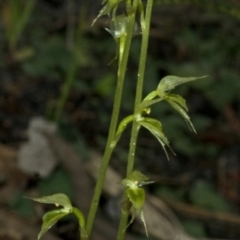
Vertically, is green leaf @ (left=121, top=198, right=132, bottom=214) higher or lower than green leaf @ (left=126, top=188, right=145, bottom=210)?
lower

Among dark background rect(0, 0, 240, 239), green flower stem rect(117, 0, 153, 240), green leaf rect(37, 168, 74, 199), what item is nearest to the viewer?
green flower stem rect(117, 0, 153, 240)

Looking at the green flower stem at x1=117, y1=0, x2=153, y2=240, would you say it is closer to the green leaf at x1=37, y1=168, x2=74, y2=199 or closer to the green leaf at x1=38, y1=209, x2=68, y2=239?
the green leaf at x1=38, y1=209, x2=68, y2=239

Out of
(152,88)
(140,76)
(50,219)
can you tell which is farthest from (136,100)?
(152,88)

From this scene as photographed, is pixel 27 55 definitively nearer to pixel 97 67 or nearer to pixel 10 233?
pixel 97 67

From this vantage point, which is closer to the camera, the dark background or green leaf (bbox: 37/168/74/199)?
green leaf (bbox: 37/168/74/199)

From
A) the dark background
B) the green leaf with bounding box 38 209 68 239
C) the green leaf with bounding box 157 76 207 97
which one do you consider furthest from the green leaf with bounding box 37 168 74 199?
the green leaf with bounding box 157 76 207 97

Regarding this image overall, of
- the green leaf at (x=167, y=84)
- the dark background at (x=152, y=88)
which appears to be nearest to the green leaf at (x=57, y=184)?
the dark background at (x=152, y=88)

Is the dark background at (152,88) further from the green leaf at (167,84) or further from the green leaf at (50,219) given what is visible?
the green leaf at (50,219)

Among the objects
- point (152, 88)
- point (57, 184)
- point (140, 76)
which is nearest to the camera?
point (140, 76)

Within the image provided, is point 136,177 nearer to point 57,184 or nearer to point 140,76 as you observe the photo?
point 140,76
